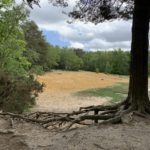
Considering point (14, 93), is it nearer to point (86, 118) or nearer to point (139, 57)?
point (86, 118)

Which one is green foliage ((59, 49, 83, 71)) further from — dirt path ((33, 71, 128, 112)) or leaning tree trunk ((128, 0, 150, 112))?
leaning tree trunk ((128, 0, 150, 112))

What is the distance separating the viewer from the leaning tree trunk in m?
11.4

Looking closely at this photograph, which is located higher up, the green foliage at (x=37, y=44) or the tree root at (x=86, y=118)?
the green foliage at (x=37, y=44)

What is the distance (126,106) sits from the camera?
11812 millimetres

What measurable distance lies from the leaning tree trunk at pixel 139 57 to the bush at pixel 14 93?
10459mm

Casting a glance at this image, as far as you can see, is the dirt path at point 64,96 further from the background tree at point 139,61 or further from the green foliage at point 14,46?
the background tree at point 139,61

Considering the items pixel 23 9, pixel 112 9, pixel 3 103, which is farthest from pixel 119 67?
pixel 112 9

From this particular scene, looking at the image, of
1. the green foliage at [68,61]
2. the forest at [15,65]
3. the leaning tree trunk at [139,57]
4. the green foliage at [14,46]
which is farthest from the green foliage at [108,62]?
the leaning tree trunk at [139,57]

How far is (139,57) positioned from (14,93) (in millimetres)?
11293

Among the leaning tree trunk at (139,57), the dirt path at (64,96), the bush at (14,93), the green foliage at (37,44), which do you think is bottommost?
the dirt path at (64,96)

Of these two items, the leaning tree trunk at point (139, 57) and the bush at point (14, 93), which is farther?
the bush at point (14, 93)

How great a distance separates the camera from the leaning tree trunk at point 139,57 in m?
11.4

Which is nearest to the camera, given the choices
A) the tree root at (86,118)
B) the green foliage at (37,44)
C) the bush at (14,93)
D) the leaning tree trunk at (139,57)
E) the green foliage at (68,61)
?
the tree root at (86,118)

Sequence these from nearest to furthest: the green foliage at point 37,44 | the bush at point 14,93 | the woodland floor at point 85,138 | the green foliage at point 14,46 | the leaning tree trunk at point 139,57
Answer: the woodland floor at point 85,138 < the leaning tree trunk at point 139,57 < the bush at point 14,93 < the green foliage at point 14,46 < the green foliage at point 37,44
